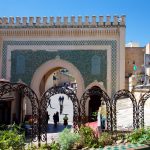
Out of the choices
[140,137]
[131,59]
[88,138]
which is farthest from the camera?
[131,59]

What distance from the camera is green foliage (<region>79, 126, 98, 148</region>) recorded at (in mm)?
6383

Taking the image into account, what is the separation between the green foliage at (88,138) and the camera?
6.38 meters

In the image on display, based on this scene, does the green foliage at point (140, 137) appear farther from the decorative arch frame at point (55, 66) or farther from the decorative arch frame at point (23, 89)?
the decorative arch frame at point (55, 66)

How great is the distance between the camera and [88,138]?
6656 mm

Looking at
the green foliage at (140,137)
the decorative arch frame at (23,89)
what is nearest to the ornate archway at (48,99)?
the decorative arch frame at (23,89)

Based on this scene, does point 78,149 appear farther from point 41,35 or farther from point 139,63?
point 139,63


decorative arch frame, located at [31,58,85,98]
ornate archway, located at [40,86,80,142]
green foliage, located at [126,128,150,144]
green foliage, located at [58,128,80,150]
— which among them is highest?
decorative arch frame, located at [31,58,85,98]

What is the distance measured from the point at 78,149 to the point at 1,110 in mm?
9091

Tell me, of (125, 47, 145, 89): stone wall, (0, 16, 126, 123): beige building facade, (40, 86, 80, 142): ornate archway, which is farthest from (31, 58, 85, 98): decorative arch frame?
(40, 86, 80, 142): ornate archway

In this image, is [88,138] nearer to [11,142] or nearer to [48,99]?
[11,142]

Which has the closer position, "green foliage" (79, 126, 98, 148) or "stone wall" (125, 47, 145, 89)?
"green foliage" (79, 126, 98, 148)

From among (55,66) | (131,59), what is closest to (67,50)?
(55,66)

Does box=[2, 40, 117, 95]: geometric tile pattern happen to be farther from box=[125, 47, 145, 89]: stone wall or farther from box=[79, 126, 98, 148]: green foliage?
box=[79, 126, 98, 148]: green foliage

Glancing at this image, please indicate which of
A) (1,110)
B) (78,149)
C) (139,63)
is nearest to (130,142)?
(78,149)
